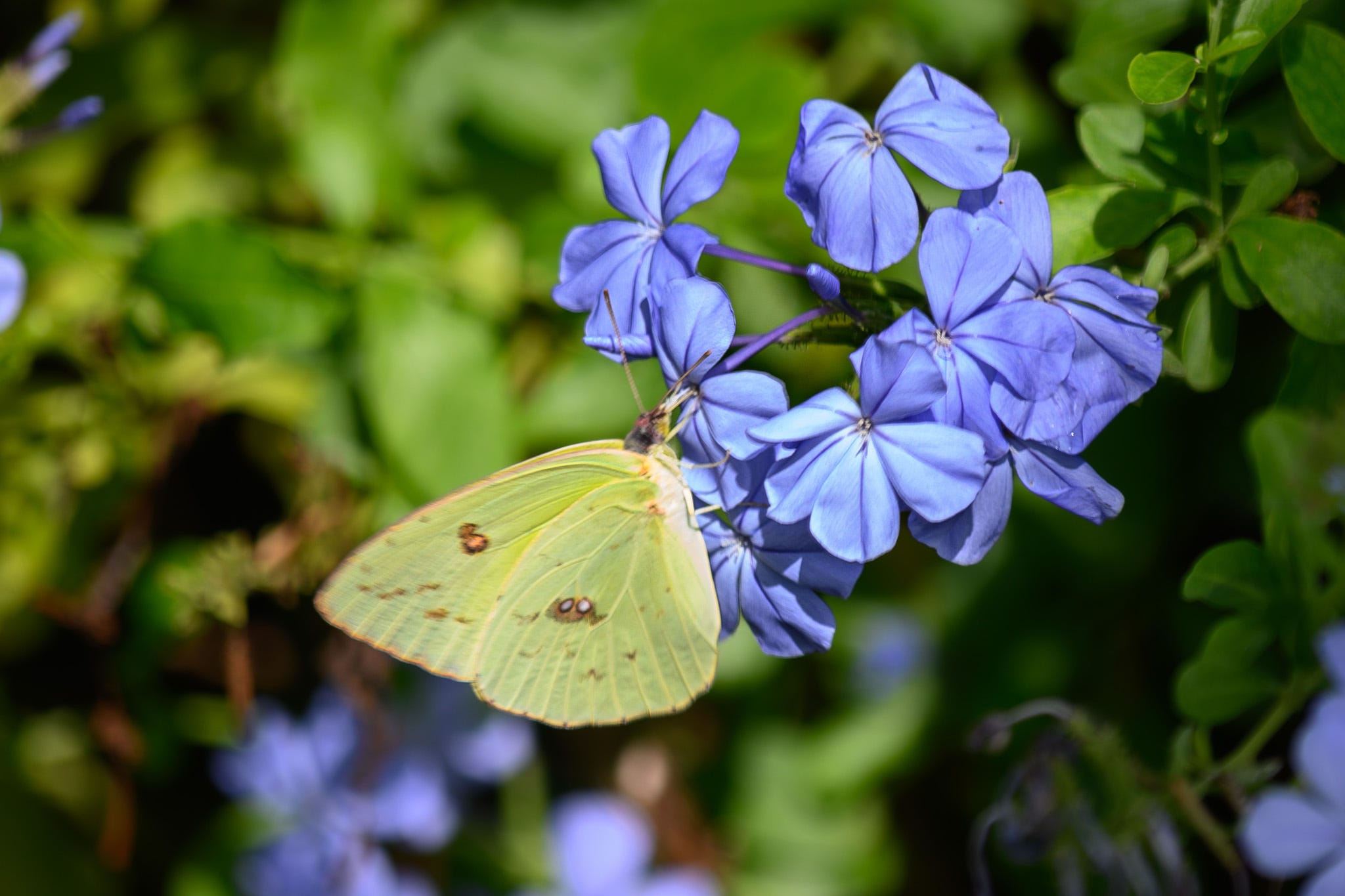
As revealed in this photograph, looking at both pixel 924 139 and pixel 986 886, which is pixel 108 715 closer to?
pixel 986 886

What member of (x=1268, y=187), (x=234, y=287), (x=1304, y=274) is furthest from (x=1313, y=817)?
(x=234, y=287)

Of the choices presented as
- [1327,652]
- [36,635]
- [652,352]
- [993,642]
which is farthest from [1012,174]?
[36,635]

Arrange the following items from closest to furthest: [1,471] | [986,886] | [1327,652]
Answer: [1327,652], [986,886], [1,471]

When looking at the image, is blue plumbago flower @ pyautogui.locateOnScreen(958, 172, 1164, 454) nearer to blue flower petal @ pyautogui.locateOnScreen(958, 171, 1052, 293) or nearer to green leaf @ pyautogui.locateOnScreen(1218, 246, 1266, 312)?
blue flower petal @ pyautogui.locateOnScreen(958, 171, 1052, 293)

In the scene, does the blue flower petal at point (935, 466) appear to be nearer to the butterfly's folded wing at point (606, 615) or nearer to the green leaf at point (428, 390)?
the butterfly's folded wing at point (606, 615)

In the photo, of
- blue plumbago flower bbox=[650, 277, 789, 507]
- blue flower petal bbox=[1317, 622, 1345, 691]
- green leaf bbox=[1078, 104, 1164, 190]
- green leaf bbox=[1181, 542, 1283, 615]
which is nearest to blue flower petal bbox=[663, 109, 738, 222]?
blue plumbago flower bbox=[650, 277, 789, 507]

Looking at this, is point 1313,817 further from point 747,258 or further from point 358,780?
point 358,780
